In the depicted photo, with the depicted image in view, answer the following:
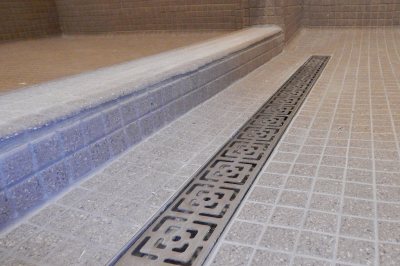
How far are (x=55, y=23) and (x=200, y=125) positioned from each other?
6.14 m

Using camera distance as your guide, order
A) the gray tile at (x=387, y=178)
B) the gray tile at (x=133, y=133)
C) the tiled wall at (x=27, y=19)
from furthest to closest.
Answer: the tiled wall at (x=27, y=19)
the gray tile at (x=133, y=133)
the gray tile at (x=387, y=178)

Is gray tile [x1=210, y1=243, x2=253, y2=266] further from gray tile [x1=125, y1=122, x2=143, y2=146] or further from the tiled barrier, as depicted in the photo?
gray tile [x1=125, y1=122, x2=143, y2=146]

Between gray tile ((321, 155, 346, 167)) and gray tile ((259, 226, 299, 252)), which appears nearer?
gray tile ((259, 226, 299, 252))

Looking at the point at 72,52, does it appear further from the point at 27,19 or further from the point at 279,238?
the point at 279,238

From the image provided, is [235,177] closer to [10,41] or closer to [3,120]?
[3,120]

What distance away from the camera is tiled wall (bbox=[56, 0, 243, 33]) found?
18.3ft

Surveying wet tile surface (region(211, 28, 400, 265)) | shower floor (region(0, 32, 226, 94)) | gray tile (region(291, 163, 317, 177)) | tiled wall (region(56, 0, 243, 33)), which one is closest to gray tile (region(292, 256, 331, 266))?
wet tile surface (region(211, 28, 400, 265))

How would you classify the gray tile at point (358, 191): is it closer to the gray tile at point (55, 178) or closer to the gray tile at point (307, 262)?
the gray tile at point (307, 262)

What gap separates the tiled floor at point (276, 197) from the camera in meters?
1.11

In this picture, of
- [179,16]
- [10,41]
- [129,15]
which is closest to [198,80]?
[179,16]

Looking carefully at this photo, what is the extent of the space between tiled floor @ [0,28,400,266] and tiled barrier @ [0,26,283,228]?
0.24 feet

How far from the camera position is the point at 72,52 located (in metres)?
5.01

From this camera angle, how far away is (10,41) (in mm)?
6465

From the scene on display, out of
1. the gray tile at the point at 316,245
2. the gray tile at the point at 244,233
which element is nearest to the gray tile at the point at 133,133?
the gray tile at the point at 244,233
